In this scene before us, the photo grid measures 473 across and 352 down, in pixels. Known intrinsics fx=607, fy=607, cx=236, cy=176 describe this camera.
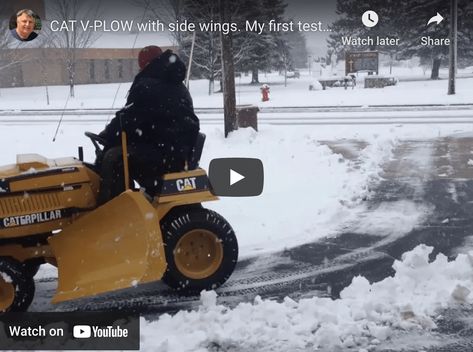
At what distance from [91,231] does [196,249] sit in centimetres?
86

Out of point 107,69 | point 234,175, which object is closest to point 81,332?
point 234,175

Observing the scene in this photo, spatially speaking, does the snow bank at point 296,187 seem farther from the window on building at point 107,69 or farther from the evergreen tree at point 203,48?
the window on building at point 107,69

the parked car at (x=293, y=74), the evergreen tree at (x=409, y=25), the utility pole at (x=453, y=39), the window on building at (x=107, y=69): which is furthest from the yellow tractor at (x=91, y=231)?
the parked car at (x=293, y=74)

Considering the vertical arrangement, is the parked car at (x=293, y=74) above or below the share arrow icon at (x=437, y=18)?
below

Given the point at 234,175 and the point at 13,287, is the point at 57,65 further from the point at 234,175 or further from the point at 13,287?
the point at 13,287

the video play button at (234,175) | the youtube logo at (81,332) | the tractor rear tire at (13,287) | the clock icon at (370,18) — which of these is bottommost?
the youtube logo at (81,332)

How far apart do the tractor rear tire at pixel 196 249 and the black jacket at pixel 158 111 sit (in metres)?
0.54

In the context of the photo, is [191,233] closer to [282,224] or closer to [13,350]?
[13,350]

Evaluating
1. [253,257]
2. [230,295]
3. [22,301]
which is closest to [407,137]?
[253,257]

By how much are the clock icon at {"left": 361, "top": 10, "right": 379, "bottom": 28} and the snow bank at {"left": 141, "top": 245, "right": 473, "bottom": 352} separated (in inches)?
1515

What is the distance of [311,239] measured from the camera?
625 centimetres

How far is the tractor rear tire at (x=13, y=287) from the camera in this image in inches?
163

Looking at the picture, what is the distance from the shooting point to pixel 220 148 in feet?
41.4

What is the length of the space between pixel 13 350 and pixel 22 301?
0.56 meters
